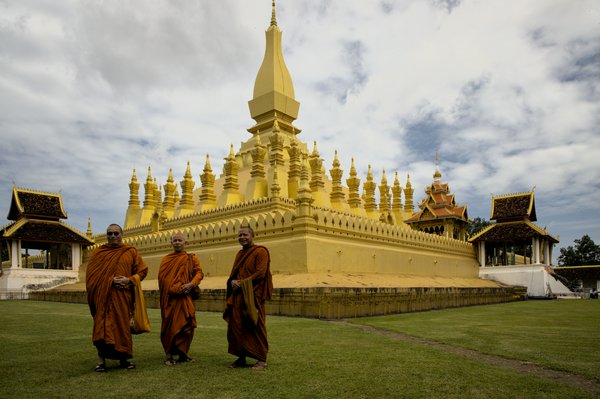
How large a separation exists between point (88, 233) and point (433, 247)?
20.4 metres

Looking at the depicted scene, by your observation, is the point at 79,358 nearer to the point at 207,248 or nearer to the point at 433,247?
the point at 207,248

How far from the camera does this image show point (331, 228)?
1661 cm

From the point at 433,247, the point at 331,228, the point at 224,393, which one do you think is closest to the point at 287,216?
the point at 331,228

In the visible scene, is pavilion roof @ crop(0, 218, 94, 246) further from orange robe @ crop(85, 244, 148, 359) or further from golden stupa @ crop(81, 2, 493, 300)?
orange robe @ crop(85, 244, 148, 359)

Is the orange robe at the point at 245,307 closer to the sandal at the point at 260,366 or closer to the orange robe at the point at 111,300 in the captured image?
the sandal at the point at 260,366

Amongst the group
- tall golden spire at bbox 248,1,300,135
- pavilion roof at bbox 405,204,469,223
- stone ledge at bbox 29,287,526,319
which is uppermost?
tall golden spire at bbox 248,1,300,135

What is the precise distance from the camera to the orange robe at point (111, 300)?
6.07 metres

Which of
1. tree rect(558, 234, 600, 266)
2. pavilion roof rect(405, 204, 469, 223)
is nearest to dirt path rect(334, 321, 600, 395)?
pavilion roof rect(405, 204, 469, 223)

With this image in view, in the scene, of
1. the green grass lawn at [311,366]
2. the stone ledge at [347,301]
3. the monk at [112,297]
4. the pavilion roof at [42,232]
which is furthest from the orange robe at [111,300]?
the pavilion roof at [42,232]

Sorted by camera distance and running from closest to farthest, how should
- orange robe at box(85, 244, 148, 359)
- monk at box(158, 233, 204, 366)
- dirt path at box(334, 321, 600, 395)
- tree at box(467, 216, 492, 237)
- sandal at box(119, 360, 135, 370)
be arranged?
dirt path at box(334, 321, 600, 395)
orange robe at box(85, 244, 148, 359)
sandal at box(119, 360, 135, 370)
monk at box(158, 233, 204, 366)
tree at box(467, 216, 492, 237)

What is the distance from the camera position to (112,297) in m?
6.28

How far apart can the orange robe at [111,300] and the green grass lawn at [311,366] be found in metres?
0.33

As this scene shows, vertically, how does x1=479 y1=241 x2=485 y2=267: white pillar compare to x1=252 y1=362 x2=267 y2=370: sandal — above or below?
above

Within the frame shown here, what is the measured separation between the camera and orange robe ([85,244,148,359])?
19.9 ft
